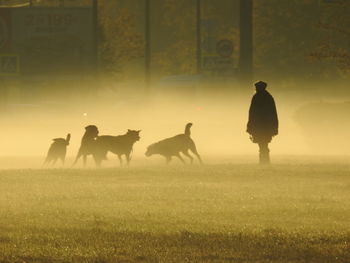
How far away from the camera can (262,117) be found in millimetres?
29172

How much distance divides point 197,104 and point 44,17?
10369 mm

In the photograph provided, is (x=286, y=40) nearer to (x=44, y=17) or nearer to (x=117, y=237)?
(x=44, y=17)

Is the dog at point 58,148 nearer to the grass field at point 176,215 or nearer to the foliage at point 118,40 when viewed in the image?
the grass field at point 176,215

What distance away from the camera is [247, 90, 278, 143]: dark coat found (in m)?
29.1

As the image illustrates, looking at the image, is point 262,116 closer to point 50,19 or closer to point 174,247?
point 174,247

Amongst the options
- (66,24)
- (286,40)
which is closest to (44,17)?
(66,24)

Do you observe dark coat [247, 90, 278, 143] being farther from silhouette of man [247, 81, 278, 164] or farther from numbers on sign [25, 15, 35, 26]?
numbers on sign [25, 15, 35, 26]

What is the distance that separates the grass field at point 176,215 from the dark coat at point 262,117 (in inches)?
52.8

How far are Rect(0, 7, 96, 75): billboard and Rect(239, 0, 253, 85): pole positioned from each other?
125ft

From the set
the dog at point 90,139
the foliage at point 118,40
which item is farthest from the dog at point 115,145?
the foliage at point 118,40

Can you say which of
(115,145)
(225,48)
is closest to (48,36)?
(225,48)

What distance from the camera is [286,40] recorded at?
9381 centimetres

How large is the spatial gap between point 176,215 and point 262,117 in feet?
36.6

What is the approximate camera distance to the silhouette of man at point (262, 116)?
29125 millimetres
